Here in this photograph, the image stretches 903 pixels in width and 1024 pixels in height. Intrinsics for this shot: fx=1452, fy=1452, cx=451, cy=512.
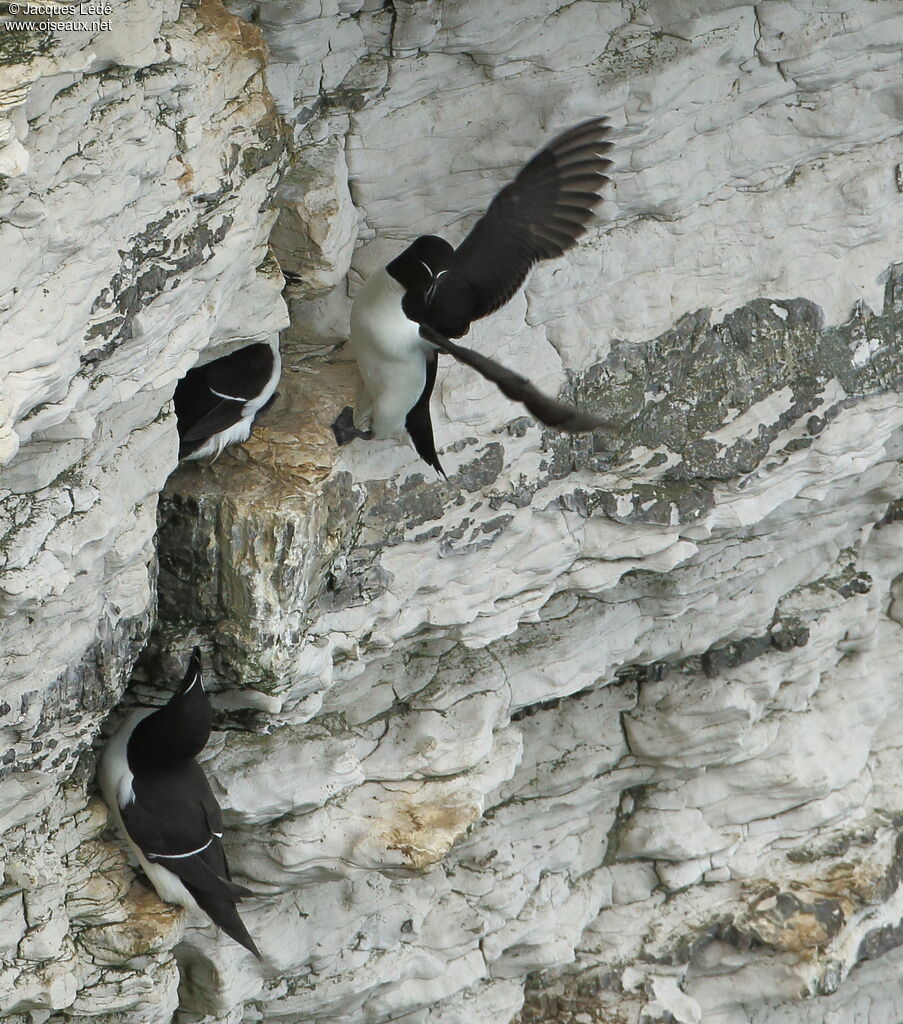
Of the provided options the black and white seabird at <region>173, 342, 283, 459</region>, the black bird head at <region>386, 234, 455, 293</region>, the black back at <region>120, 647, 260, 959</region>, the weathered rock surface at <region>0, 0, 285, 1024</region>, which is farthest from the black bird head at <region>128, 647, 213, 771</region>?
the black bird head at <region>386, 234, 455, 293</region>

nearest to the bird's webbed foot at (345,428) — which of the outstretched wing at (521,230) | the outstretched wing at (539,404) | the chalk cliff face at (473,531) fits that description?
the chalk cliff face at (473,531)

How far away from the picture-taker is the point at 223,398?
10.6 feet

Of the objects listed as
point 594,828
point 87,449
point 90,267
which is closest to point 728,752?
point 594,828

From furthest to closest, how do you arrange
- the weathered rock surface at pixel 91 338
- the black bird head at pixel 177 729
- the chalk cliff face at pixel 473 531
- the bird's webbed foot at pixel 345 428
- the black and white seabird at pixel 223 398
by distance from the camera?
the bird's webbed foot at pixel 345 428 < the black bird head at pixel 177 729 < the black and white seabird at pixel 223 398 < the chalk cliff face at pixel 473 531 < the weathered rock surface at pixel 91 338

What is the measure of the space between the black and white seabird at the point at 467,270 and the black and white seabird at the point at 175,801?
0.81m

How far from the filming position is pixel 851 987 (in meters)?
5.48

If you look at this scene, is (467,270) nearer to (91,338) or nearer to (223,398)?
(223,398)

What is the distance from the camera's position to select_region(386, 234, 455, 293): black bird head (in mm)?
3268

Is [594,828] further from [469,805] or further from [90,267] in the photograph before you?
[90,267]

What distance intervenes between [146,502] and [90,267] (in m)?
0.67

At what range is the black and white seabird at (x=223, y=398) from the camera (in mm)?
3232

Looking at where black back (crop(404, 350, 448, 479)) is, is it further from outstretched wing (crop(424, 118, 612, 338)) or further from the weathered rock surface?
the weathered rock surface

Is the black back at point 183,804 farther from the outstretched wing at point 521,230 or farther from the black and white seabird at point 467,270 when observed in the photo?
the outstretched wing at point 521,230

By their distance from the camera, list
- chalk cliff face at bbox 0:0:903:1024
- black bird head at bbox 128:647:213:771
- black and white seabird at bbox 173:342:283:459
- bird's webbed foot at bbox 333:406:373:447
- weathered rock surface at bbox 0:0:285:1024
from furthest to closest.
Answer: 1. bird's webbed foot at bbox 333:406:373:447
2. black bird head at bbox 128:647:213:771
3. black and white seabird at bbox 173:342:283:459
4. chalk cliff face at bbox 0:0:903:1024
5. weathered rock surface at bbox 0:0:285:1024
